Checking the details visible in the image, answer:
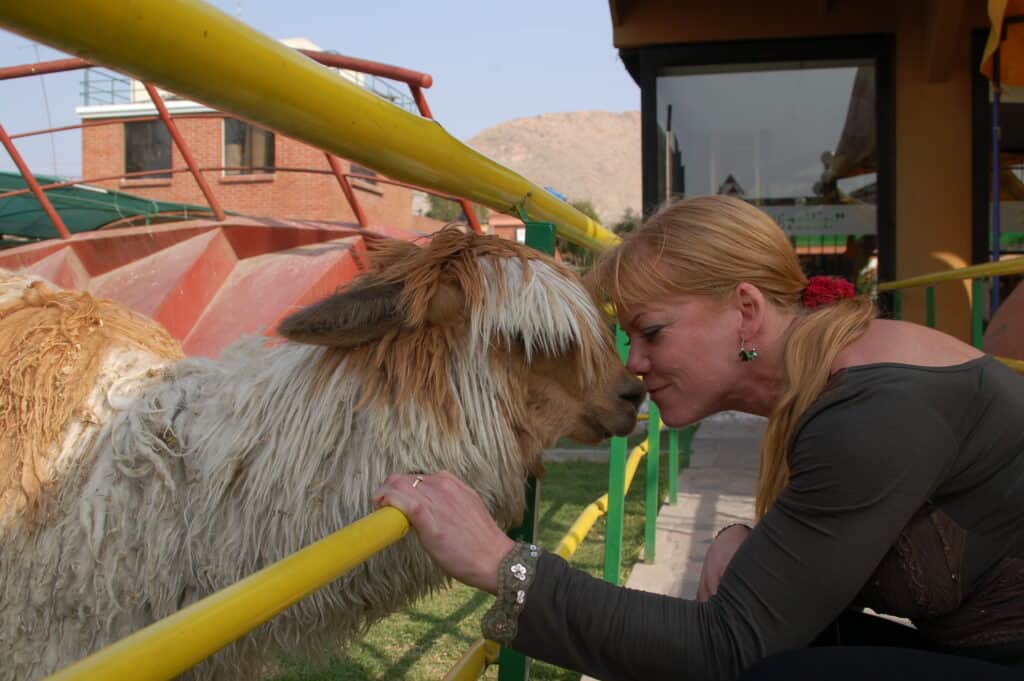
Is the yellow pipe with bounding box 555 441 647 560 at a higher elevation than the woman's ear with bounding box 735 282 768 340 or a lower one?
lower

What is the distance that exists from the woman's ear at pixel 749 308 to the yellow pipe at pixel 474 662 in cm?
98

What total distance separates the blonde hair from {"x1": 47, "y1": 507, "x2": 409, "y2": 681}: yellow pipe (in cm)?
100

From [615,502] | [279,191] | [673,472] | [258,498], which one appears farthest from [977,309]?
[279,191]

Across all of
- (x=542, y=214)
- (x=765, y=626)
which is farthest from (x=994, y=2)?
(x=765, y=626)

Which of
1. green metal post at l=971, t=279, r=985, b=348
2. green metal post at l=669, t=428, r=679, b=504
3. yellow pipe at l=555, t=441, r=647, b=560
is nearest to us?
yellow pipe at l=555, t=441, r=647, b=560

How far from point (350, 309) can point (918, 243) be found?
23.7ft

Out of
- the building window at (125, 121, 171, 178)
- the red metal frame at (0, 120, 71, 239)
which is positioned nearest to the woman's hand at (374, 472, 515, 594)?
the red metal frame at (0, 120, 71, 239)

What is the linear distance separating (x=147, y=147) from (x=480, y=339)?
30.0 meters

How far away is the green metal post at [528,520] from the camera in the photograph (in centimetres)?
214

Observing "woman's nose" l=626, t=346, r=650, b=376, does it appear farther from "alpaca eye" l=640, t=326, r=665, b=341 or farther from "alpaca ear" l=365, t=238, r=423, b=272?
"alpaca ear" l=365, t=238, r=423, b=272

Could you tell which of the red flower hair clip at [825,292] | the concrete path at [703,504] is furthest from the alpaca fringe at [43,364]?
the concrete path at [703,504]

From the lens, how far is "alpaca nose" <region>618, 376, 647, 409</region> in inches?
78.9

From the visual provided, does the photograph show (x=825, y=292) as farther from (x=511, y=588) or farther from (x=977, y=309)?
(x=977, y=309)

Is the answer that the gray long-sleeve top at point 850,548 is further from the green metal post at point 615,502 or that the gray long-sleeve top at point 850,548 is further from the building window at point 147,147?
the building window at point 147,147
